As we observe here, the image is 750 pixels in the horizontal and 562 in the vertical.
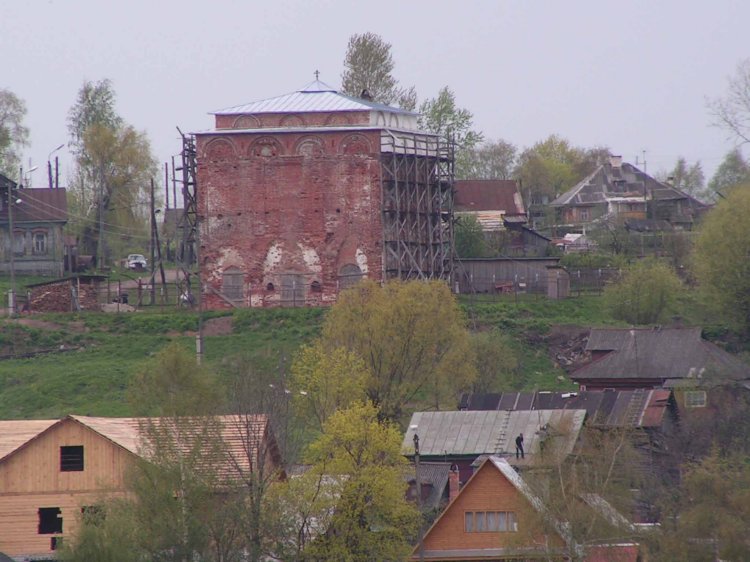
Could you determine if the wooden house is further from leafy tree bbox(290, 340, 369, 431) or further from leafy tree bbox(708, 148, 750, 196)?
leafy tree bbox(708, 148, 750, 196)

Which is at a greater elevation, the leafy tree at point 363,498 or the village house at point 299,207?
the village house at point 299,207

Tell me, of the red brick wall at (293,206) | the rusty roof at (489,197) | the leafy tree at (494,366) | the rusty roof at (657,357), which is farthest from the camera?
the rusty roof at (489,197)

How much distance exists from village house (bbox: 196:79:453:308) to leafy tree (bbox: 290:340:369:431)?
16.4 m

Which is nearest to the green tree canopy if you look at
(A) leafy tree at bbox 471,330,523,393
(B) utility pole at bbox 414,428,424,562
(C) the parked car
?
(C) the parked car

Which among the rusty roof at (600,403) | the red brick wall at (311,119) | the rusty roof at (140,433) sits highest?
the red brick wall at (311,119)

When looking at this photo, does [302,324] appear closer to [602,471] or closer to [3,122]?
[602,471]

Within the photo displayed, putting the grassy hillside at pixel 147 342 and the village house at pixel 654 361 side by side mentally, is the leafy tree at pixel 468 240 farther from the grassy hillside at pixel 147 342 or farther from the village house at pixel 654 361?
the village house at pixel 654 361

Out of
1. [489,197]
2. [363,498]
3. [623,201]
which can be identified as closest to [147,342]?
[363,498]

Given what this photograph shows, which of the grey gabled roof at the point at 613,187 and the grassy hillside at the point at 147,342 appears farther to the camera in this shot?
the grey gabled roof at the point at 613,187

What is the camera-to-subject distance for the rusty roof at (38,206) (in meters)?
70.2

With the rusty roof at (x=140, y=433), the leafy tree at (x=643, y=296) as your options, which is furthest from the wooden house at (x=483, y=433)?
the leafy tree at (x=643, y=296)

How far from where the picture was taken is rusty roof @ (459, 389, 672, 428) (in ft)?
149

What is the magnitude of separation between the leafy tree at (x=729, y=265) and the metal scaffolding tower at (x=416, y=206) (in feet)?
29.0

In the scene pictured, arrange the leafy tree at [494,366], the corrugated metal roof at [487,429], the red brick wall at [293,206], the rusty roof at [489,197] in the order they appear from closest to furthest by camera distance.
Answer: the corrugated metal roof at [487,429] → the leafy tree at [494,366] → the red brick wall at [293,206] → the rusty roof at [489,197]
